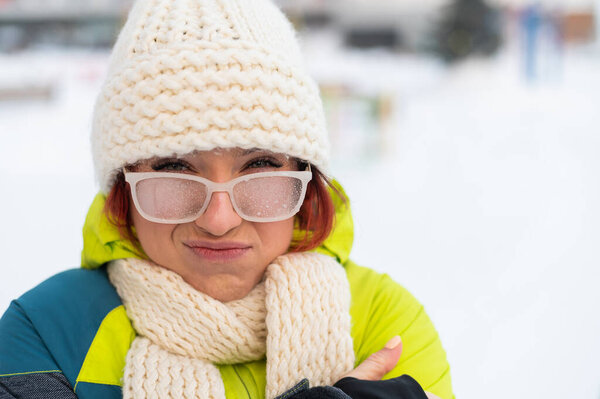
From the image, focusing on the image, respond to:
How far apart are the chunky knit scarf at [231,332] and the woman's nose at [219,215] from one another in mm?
121

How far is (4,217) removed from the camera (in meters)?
3.30

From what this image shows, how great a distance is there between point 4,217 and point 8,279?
3.35 feet

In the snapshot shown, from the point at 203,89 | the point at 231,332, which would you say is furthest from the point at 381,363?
the point at 203,89

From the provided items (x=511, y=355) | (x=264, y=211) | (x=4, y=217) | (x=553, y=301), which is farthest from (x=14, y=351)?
(x=4, y=217)

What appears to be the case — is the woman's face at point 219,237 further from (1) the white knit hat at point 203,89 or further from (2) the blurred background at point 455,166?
(2) the blurred background at point 455,166

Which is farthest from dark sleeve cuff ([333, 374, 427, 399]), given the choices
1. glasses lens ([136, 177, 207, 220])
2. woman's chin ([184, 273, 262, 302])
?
glasses lens ([136, 177, 207, 220])

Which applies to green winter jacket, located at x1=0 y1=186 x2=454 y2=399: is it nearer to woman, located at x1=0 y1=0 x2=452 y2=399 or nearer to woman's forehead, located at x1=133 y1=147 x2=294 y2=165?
woman, located at x1=0 y1=0 x2=452 y2=399

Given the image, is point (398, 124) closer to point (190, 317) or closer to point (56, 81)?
point (56, 81)

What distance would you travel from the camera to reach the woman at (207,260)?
84 cm

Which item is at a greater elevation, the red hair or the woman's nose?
the woman's nose

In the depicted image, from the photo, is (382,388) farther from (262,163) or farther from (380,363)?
(262,163)

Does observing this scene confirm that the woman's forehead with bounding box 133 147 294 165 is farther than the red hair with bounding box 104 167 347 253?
No

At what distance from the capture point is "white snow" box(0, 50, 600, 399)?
80.3 inches

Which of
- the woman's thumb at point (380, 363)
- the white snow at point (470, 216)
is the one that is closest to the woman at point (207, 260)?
the woman's thumb at point (380, 363)
